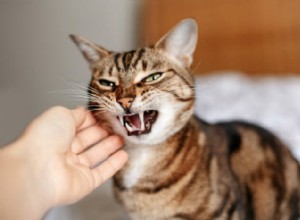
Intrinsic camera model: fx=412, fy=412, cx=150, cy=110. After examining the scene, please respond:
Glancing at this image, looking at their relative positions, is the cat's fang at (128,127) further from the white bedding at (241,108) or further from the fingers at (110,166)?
the white bedding at (241,108)

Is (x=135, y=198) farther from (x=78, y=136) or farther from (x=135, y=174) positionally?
(x=78, y=136)

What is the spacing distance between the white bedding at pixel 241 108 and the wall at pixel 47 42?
0.79m

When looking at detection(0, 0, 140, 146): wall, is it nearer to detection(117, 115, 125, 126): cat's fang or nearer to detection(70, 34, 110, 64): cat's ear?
detection(70, 34, 110, 64): cat's ear

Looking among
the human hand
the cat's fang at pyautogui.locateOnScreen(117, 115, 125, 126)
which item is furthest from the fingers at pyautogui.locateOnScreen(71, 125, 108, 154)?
the cat's fang at pyautogui.locateOnScreen(117, 115, 125, 126)

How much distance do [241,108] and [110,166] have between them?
900 mm

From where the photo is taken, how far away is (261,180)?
43.8 inches

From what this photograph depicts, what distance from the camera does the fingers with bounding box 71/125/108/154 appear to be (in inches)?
42.6

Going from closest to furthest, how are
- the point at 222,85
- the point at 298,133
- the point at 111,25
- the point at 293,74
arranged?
the point at 298,133 < the point at 222,85 < the point at 293,74 < the point at 111,25

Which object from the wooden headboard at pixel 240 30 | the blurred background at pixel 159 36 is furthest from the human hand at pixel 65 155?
the wooden headboard at pixel 240 30

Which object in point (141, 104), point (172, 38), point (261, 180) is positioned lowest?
point (261, 180)

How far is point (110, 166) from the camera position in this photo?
103 centimetres

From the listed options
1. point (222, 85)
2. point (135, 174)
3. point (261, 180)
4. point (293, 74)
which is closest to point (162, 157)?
point (135, 174)

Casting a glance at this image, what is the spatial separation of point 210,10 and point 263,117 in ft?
3.38

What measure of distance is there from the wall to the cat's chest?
63.3 inches
